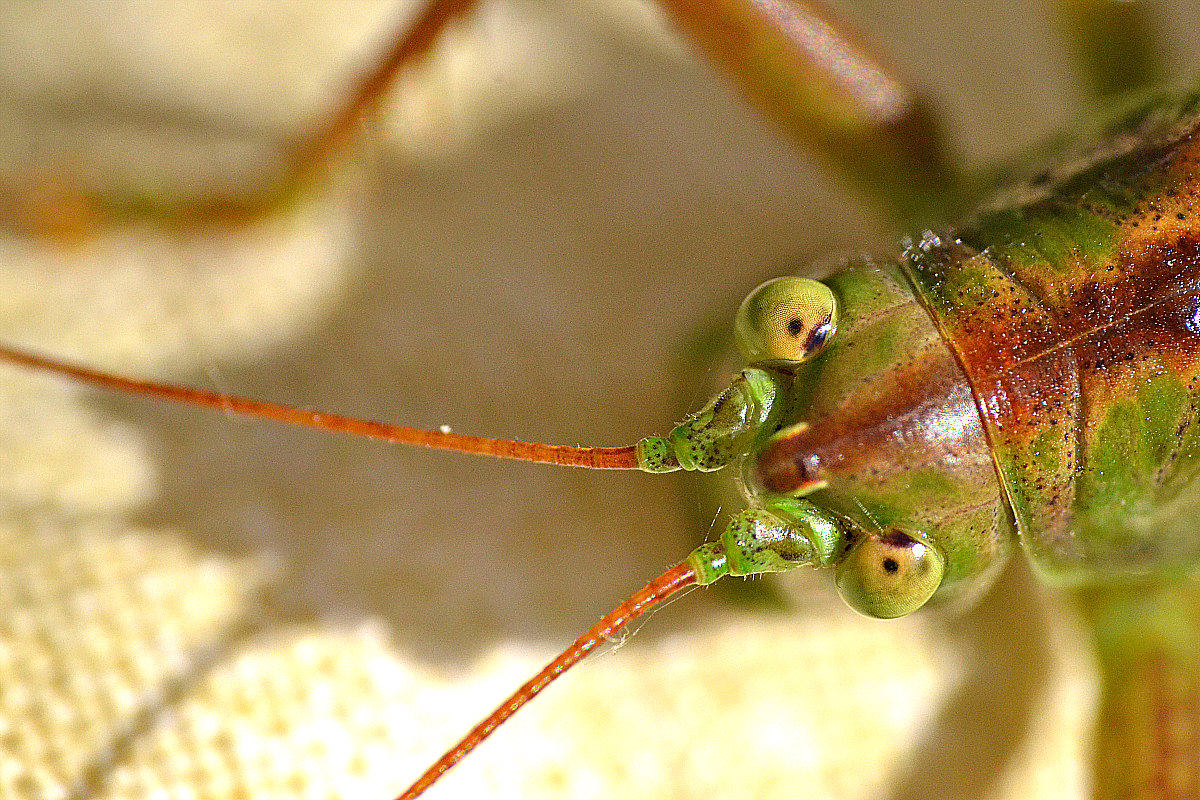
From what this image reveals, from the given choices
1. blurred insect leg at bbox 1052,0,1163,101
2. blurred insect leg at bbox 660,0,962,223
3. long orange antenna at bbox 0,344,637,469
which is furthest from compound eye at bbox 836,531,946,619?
blurred insect leg at bbox 1052,0,1163,101

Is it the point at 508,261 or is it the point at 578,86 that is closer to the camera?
the point at 508,261

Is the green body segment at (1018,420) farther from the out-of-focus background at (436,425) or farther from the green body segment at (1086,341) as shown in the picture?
the out-of-focus background at (436,425)

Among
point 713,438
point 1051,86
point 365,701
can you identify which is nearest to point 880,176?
point 1051,86

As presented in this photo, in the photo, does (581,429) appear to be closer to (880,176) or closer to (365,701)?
(365,701)

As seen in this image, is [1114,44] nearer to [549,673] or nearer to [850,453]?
[850,453]

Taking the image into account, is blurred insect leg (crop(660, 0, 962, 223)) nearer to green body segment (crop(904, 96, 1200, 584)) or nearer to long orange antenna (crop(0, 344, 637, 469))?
green body segment (crop(904, 96, 1200, 584))

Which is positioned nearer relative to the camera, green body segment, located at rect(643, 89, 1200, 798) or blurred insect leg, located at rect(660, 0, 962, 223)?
green body segment, located at rect(643, 89, 1200, 798)

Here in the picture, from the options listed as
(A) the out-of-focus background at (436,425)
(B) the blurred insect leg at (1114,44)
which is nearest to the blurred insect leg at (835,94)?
(A) the out-of-focus background at (436,425)
